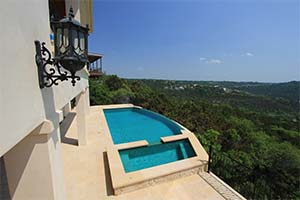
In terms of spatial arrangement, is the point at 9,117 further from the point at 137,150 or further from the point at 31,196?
the point at 137,150

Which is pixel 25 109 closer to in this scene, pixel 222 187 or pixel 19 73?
pixel 19 73

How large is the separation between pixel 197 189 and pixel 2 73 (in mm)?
5154

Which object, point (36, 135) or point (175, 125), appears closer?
point (36, 135)

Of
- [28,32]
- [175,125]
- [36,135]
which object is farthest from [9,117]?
[175,125]

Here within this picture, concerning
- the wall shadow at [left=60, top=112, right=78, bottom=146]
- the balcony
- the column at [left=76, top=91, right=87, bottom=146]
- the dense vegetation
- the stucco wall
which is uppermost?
the balcony

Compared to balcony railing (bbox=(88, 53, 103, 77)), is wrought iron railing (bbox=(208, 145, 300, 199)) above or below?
below

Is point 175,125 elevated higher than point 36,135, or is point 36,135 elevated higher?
point 36,135

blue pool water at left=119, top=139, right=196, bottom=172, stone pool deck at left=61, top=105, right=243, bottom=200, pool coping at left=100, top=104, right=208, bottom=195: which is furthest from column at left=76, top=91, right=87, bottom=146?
blue pool water at left=119, top=139, right=196, bottom=172

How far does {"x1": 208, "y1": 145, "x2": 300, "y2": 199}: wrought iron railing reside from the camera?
15.9 feet

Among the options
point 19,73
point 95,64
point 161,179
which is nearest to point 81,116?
point 161,179

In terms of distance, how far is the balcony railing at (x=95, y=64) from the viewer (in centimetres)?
1526

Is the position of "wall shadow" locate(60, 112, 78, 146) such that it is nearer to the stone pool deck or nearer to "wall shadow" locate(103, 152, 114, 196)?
the stone pool deck

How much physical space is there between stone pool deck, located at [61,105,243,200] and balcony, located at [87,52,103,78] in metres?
10.1

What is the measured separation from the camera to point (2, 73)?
98 cm
